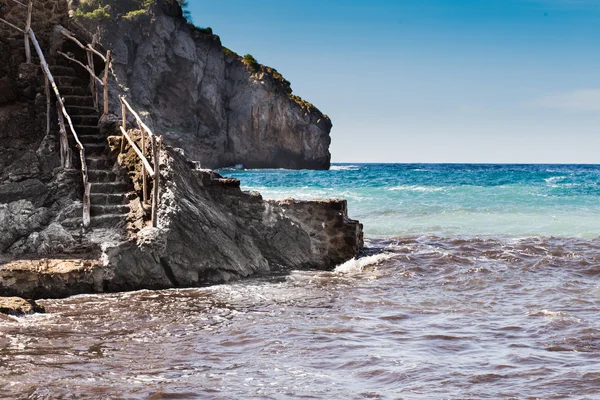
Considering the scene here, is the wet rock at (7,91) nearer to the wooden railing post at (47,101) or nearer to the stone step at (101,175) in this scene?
the wooden railing post at (47,101)

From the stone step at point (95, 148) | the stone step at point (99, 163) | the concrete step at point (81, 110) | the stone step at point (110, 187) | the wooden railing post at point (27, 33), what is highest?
the wooden railing post at point (27, 33)

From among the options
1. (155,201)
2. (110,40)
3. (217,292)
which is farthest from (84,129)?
(110,40)

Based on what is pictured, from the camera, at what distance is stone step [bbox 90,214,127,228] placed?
8586 millimetres

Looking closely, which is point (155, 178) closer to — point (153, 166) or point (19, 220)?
point (153, 166)

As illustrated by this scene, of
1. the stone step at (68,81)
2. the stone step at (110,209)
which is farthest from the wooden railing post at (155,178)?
the stone step at (68,81)

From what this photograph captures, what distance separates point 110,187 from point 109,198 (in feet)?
0.87

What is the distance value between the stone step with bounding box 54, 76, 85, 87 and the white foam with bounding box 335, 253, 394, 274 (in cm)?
556

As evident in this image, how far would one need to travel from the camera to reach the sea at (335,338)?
4.76 meters

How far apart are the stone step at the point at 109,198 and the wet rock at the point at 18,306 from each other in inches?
94.5

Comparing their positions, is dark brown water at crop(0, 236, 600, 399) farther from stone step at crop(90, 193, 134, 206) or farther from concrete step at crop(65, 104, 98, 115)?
concrete step at crop(65, 104, 98, 115)

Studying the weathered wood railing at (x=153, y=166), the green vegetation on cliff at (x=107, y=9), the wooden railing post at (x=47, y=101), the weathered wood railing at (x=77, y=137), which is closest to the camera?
the weathered wood railing at (x=153, y=166)

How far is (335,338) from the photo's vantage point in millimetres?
6133

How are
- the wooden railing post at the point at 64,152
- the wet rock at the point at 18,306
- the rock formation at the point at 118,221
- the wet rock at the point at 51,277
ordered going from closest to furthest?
the wet rock at the point at 18,306 < the wet rock at the point at 51,277 < the rock formation at the point at 118,221 < the wooden railing post at the point at 64,152

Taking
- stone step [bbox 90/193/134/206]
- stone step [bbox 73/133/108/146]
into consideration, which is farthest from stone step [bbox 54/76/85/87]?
stone step [bbox 90/193/134/206]
